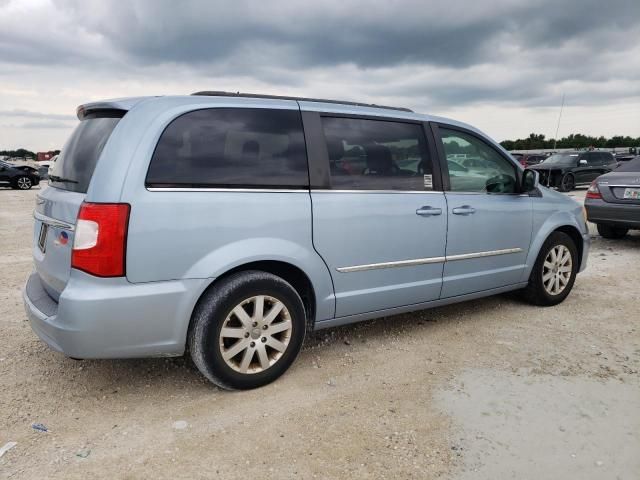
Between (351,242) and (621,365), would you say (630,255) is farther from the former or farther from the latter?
(351,242)

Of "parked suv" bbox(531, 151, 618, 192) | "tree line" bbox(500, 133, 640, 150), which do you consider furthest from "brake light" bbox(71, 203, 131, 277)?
"tree line" bbox(500, 133, 640, 150)

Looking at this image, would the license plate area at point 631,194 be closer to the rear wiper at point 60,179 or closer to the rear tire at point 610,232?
the rear tire at point 610,232

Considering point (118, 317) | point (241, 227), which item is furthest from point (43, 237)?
point (241, 227)

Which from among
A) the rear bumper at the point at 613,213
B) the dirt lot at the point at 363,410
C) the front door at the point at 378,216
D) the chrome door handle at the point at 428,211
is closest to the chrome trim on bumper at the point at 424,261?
the front door at the point at 378,216

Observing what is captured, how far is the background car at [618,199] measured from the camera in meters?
7.70

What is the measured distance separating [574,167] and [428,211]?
1840 centimetres

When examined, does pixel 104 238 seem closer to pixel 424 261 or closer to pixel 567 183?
pixel 424 261

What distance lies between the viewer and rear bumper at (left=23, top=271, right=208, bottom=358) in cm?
274

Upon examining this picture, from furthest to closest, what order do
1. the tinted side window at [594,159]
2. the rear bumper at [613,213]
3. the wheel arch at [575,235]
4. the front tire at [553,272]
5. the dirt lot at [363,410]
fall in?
the tinted side window at [594,159], the rear bumper at [613,213], the wheel arch at [575,235], the front tire at [553,272], the dirt lot at [363,410]

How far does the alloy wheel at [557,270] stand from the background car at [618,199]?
3.44 m

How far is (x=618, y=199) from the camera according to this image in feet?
26.0

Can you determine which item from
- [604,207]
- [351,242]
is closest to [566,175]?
[604,207]

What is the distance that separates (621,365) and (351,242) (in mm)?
2018

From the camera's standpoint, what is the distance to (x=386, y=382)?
132 inches
